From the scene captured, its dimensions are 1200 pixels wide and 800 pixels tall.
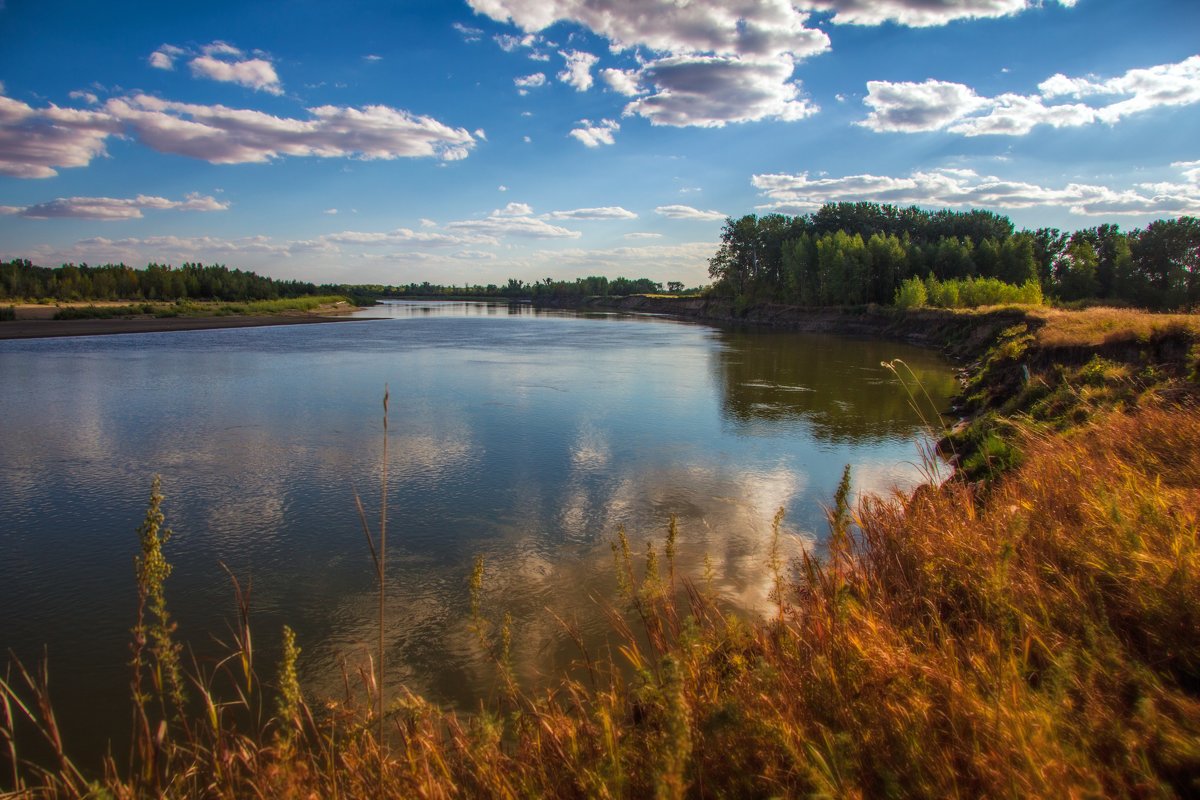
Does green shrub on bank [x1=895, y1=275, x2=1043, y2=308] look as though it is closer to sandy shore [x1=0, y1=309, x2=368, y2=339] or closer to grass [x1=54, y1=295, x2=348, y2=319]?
sandy shore [x1=0, y1=309, x2=368, y2=339]

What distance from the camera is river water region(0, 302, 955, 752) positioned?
7371mm

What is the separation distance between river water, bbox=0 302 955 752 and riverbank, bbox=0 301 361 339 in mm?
30448

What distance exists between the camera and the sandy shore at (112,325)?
51.0 metres

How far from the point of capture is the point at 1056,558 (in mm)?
4547

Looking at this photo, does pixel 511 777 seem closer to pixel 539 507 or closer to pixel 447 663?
pixel 447 663

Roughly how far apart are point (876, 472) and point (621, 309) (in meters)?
133

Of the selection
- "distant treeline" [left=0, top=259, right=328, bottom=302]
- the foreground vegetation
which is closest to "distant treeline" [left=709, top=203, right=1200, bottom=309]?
the foreground vegetation

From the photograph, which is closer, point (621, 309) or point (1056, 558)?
point (1056, 558)

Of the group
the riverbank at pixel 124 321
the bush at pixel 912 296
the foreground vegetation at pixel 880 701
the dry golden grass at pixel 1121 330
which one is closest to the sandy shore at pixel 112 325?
the riverbank at pixel 124 321

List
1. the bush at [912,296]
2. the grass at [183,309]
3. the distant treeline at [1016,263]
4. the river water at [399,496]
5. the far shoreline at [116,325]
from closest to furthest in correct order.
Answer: the river water at [399,496], the far shoreline at [116,325], the grass at [183,309], the bush at [912,296], the distant treeline at [1016,263]

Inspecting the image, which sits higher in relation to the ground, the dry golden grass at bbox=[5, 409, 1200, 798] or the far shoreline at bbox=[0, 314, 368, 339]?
the far shoreline at bbox=[0, 314, 368, 339]

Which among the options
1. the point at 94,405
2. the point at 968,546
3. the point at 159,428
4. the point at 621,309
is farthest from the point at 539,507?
the point at 621,309

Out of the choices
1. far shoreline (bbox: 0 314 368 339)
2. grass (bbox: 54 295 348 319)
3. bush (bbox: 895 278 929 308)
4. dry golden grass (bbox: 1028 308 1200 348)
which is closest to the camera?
dry golden grass (bbox: 1028 308 1200 348)

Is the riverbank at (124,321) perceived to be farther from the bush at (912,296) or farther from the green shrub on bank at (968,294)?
the green shrub on bank at (968,294)
